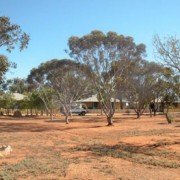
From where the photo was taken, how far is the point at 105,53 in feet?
126

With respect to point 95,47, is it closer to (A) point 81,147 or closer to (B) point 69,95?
(B) point 69,95

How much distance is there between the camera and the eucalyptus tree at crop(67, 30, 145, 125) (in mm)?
37750

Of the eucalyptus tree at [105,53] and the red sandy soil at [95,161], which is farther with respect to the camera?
the eucalyptus tree at [105,53]

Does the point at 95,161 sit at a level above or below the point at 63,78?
below

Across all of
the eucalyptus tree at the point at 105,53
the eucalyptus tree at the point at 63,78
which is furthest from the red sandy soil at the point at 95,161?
the eucalyptus tree at the point at 63,78

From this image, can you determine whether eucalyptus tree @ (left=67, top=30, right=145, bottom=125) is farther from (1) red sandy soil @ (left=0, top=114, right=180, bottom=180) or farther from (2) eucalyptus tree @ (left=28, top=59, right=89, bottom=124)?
(1) red sandy soil @ (left=0, top=114, right=180, bottom=180)

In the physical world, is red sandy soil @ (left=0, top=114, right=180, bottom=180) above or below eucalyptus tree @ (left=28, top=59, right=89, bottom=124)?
below

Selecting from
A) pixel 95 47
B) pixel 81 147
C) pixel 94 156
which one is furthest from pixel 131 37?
pixel 94 156

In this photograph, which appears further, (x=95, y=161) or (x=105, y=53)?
(x=105, y=53)

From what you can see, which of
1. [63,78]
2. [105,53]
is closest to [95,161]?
[105,53]

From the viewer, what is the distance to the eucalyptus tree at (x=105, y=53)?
37750mm

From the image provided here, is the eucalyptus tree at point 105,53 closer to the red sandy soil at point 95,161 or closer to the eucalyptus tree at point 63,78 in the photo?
the eucalyptus tree at point 63,78

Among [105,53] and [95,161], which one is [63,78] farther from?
[95,161]

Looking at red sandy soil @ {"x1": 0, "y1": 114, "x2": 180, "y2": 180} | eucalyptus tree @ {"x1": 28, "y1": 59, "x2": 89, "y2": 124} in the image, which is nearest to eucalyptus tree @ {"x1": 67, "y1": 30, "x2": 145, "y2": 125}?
eucalyptus tree @ {"x1": 28, "y1": 59, "x2": 89, "y2": 124}
